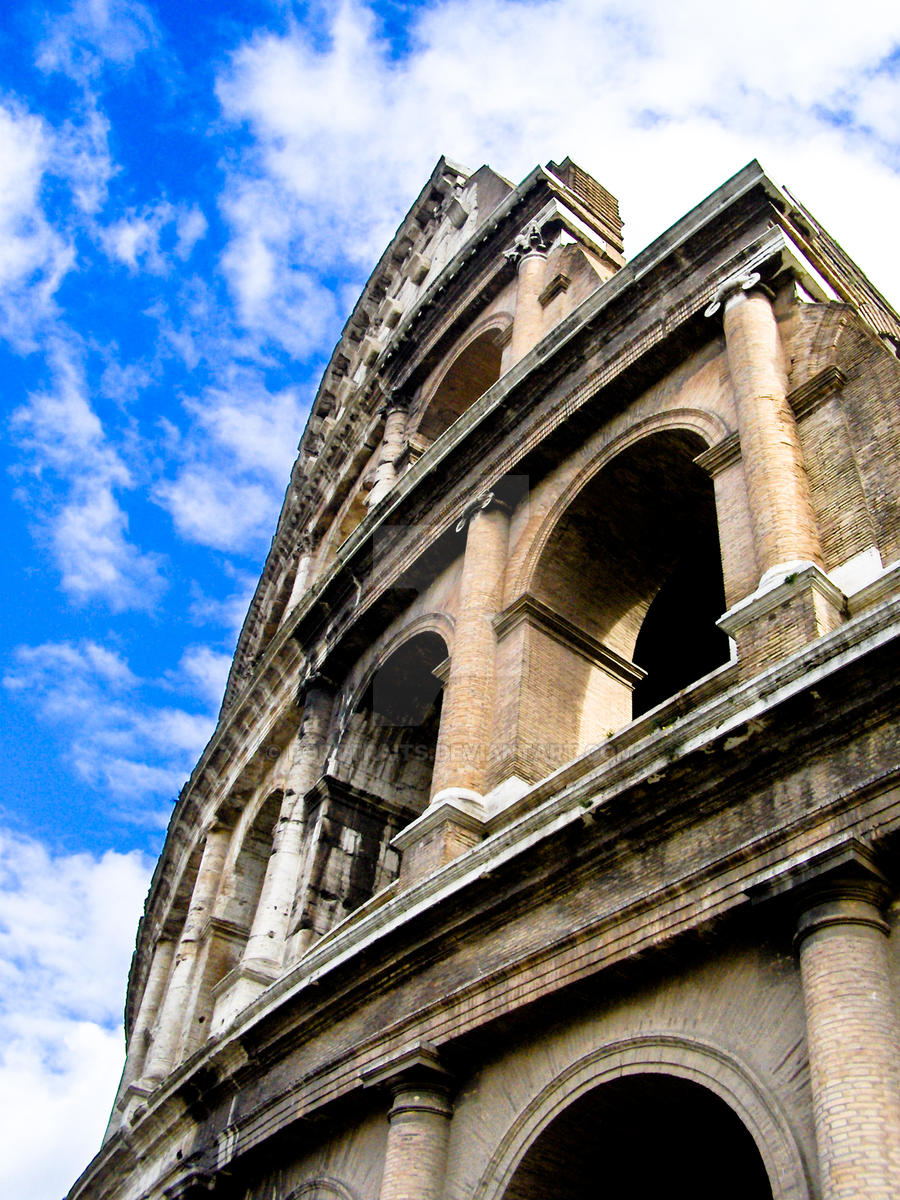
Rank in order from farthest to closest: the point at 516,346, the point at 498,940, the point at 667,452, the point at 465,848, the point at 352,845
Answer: the point at 516,346
the point at 352,845
the point at 667,452
the point at 465,848
the point at 498,940

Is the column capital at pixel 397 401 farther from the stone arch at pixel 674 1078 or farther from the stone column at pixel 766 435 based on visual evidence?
the stone arch at pixel 674 1078

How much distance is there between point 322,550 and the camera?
20.2 metres

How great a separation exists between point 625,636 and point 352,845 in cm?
352

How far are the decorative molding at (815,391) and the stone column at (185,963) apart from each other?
31.7ft

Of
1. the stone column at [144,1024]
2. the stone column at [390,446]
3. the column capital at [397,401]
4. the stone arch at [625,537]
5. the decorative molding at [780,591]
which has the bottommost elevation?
the decorative molding at [780,591]

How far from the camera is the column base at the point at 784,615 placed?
23.5ft

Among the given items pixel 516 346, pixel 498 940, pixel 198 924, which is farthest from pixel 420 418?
pixel 498 940

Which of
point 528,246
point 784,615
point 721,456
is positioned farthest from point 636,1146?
point 528,246

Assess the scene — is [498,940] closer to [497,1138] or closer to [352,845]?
[497,1138]

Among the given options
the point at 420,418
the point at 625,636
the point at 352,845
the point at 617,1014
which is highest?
the point at 420,418

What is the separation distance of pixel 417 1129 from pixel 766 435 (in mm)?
5096

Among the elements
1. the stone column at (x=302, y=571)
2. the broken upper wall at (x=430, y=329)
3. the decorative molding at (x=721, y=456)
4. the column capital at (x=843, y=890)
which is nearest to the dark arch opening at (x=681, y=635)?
the decorative molding at (x=721, y=456)

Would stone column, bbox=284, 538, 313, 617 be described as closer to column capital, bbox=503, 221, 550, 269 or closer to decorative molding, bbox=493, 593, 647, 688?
column capital, bbox=503, 221, 550, 269

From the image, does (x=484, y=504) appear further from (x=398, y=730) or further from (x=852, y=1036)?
(x=852, y=1036)
